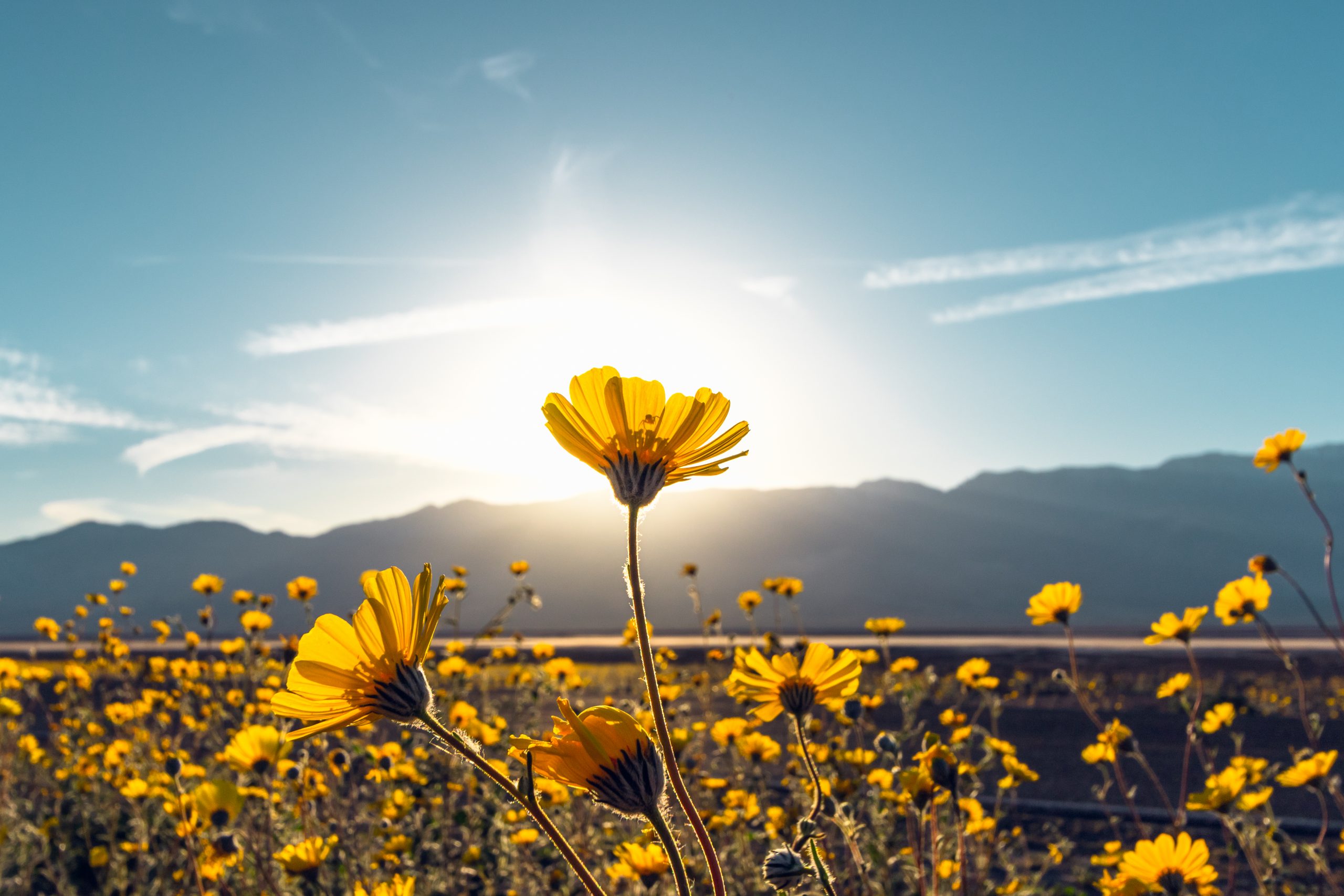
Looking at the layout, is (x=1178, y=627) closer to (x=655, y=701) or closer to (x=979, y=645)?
(x=655, y=701)

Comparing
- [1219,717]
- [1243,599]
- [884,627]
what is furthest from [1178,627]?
[884,627]

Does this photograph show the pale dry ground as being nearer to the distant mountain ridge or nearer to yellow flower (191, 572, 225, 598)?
yellow flower (191, 572, 225, 598)

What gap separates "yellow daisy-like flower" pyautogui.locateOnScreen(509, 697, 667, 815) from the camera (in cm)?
71

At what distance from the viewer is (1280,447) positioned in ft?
10.1

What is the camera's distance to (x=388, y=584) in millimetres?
781

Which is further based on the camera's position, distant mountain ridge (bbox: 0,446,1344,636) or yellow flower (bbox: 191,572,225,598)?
distant mountain ridge (bbox: 0,446,1344,636)

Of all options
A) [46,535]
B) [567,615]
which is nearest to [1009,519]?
[567,615]

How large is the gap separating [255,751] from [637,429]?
2.41 metres

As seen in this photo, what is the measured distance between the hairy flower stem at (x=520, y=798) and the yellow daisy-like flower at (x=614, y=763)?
0.25 ft

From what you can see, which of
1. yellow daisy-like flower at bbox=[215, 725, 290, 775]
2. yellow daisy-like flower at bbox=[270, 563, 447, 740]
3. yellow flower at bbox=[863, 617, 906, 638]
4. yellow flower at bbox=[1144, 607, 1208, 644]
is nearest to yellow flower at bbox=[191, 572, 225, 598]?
yellow daisy-like flower at bbox=[215, 725, 290, 775]

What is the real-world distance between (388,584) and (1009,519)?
84040 millimetres

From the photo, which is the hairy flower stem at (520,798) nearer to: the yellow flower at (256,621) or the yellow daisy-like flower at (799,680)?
the yellow daisy-like flower at (799,680)

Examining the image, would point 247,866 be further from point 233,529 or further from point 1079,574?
point 233,529

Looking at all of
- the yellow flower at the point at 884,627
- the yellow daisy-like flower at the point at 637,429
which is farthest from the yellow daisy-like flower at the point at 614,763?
the yellow flower at the point at 884,627
